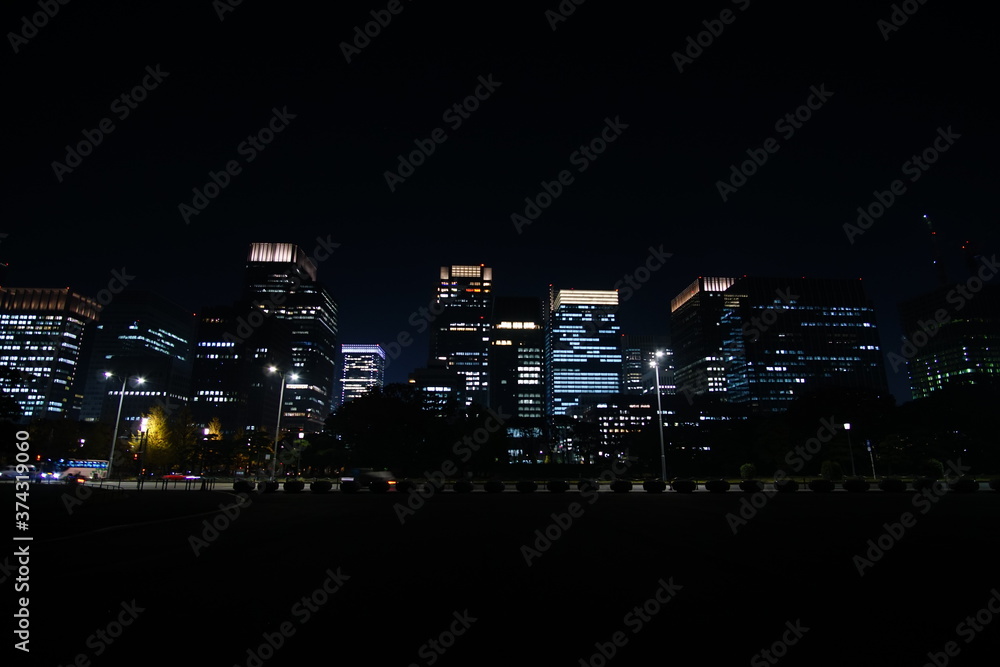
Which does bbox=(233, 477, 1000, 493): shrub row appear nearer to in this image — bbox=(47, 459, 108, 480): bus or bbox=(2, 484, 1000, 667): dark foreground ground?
bbox=(2, 484, 1000, 667): dark foreground ground

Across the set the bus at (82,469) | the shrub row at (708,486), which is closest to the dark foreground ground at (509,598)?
the shrub row at (708,486)

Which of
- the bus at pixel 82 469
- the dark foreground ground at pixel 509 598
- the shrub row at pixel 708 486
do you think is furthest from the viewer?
the bus at pixel 82 469

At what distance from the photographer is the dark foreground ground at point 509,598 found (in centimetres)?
491

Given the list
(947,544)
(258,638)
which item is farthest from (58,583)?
(947,544)

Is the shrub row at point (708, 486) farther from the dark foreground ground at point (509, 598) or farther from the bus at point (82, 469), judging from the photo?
the bus at point (82, 469)

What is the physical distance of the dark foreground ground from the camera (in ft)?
16.1

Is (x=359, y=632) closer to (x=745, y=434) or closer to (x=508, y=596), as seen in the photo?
(x=508, y=596)

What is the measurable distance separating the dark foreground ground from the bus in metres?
63.5

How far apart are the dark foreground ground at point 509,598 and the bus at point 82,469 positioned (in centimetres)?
6349

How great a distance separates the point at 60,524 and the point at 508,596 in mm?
15827

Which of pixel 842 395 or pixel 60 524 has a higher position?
pixel 842 395

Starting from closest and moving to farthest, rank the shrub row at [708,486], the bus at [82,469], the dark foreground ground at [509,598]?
the dark foreground ground at [509,598] < the shrub row at [708,486] < the bus at [82,469]

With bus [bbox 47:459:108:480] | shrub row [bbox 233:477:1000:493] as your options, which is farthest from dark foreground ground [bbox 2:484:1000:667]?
Answer: bus [bbox 47:459:108:480]

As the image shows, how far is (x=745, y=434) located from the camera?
281ft
